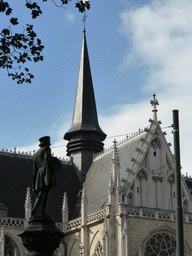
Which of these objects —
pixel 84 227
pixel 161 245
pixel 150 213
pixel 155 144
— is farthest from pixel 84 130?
pixel 161 245

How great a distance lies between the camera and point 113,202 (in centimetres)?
3881

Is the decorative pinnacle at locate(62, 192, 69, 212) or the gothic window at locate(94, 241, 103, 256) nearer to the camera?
the gothic window at locate(94, 241, 103, 256)

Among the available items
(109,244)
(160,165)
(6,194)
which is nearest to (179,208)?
(109,244)

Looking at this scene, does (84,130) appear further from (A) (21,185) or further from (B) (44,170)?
(B) (44,170)

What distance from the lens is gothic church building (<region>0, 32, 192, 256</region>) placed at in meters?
38.5

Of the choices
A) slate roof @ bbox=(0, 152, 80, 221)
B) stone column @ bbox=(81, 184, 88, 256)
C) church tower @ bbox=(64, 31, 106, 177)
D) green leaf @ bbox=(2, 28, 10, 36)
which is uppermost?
church tower @ bbox=(64, 31, 106, 177)

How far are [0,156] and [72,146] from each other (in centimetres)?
626

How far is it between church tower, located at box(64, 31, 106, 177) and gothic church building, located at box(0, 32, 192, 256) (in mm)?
1134

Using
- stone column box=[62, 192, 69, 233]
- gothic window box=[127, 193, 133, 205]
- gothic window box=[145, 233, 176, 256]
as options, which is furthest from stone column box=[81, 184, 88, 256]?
gothic window box=[145, 233, 176, 256]

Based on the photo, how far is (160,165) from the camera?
136 ft

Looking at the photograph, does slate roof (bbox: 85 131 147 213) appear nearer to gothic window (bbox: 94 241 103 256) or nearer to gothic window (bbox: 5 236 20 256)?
gothic window (bbox: 94 241 103 256)

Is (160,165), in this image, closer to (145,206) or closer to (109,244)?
(145,206)

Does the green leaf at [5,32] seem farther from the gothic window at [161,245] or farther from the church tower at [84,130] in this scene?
the church tower at [84,130]

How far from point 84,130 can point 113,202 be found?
1190cm
